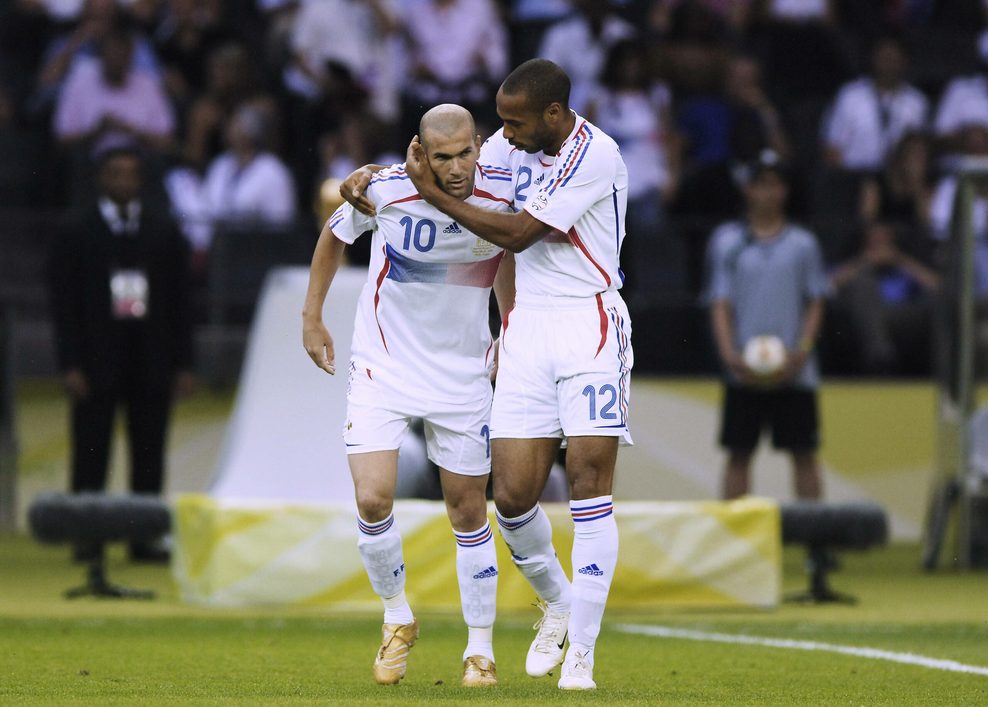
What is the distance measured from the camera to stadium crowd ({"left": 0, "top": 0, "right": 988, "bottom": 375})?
13531 mm

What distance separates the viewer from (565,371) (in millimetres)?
6484

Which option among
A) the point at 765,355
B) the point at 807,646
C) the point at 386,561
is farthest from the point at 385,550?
the point at 765,355

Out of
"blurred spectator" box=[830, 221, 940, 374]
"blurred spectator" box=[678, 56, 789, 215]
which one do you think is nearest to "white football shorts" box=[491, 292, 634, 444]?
"blurred spectator" box=[830, 221, 940, 374]

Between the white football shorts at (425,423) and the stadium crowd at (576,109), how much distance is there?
6.23 metres

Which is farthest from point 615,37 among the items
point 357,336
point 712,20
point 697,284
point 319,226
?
point 357,336

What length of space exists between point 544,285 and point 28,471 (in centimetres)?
789

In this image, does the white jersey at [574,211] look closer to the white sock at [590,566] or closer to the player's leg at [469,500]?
the player's leg at [469,500]

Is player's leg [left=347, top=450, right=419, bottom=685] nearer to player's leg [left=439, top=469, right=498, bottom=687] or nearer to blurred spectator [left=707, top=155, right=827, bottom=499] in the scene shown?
player's leg [left=439, top=469, right=498, bottom=687]

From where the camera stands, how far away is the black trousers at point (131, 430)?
11.9 meters

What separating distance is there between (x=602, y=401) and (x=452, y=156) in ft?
3.39

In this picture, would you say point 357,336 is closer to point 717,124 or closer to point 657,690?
point 657,690

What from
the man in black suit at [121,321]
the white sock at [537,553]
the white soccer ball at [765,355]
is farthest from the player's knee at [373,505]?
the man in black suit at [121,321]

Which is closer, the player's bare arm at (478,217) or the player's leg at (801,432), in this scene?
the player's bare arm at (478,217)

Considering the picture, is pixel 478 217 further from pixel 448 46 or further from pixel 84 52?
pixel 84 52
